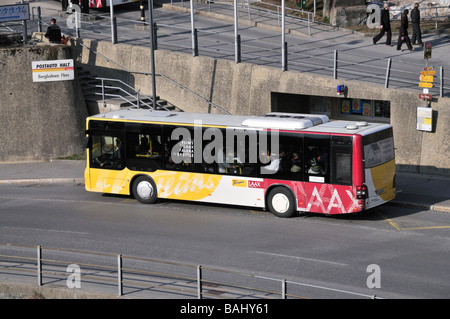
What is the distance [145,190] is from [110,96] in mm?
9895

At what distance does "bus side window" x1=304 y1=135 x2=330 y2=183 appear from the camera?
19.7 meters

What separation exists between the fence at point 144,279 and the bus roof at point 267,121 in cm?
559

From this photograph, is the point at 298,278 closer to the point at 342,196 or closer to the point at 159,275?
the point at 159,275

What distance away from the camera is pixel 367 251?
17.4 meters

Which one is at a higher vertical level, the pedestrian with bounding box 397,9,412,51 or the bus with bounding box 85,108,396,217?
the pedestrian with bounding box 397,9,412,51

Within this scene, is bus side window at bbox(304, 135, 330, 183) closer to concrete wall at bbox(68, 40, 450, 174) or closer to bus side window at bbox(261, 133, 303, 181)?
bus side window at bbox(261, 133, 303, 181)

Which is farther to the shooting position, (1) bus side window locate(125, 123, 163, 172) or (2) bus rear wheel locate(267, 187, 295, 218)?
(1) bus side window locate(125, 123, 163, 172)

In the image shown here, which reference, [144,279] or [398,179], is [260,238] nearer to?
[144,279]

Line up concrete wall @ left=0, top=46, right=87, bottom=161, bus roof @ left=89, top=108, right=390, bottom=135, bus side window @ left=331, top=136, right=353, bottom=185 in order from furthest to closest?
concrete wall @ left=0, top=46, right=87, bottom=161
bus roof @ left=89, top=108, right=390, bottom=135
bus side window @ left=331, top=136, right=353, bottom=185

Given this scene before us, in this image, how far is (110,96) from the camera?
31.4 meters

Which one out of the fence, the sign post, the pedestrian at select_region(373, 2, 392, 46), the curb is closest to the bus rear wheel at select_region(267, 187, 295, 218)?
the curb

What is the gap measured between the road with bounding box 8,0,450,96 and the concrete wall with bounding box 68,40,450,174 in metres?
0.90

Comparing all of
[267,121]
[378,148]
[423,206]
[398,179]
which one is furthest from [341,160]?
[398,179]

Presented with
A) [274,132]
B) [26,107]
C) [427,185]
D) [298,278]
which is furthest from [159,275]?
[26,107]
